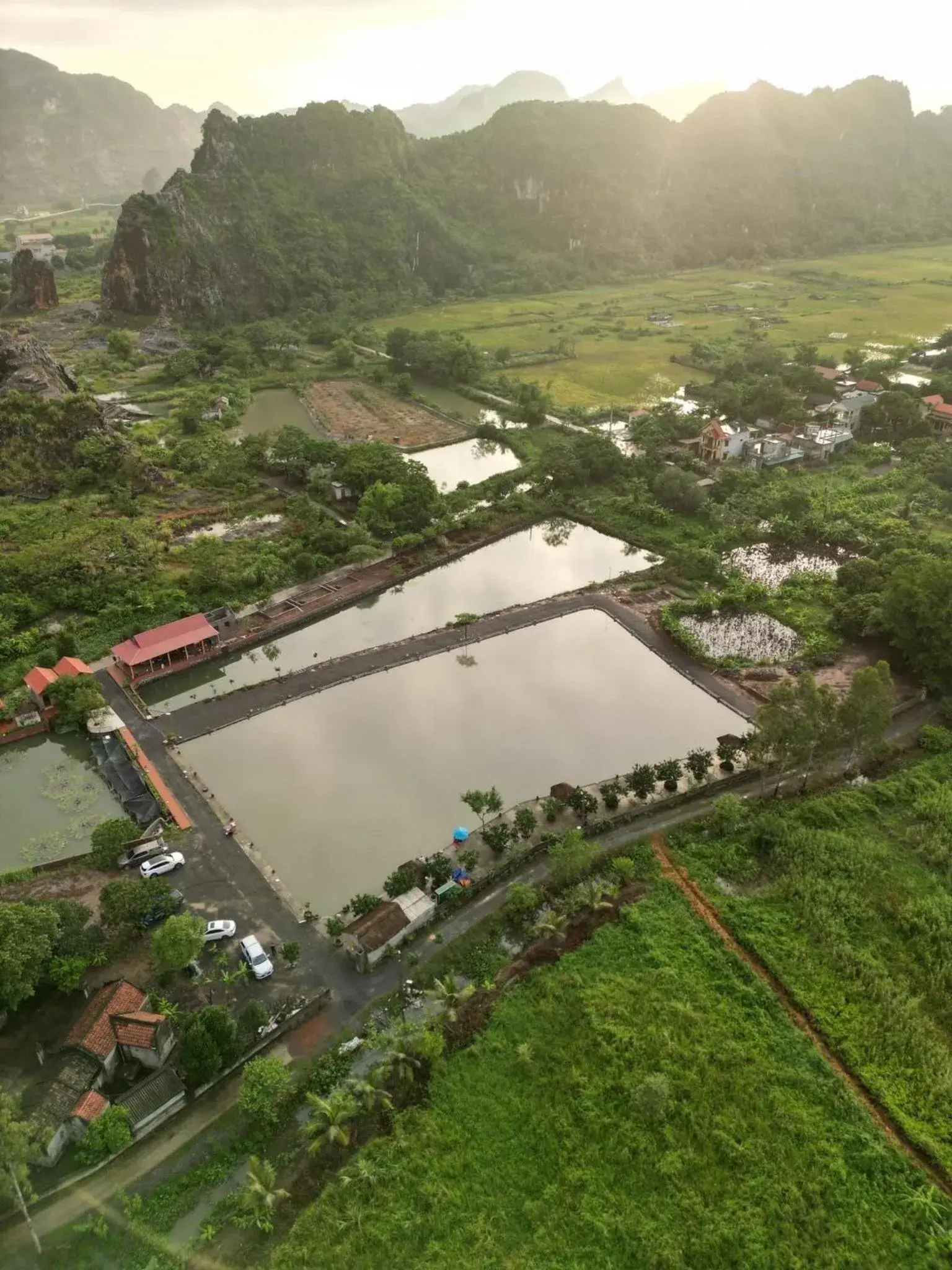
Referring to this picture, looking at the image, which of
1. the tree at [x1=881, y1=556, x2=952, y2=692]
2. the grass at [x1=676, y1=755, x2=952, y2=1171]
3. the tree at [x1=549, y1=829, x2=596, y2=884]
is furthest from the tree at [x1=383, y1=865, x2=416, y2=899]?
the tree at [x1=881, y1=556, x2=952, y2=692]

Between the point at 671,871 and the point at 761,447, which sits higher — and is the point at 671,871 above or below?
below

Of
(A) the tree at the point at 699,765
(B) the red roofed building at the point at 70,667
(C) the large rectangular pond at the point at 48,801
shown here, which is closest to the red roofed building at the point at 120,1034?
(C) the large rectangular pond at the point at 48,801

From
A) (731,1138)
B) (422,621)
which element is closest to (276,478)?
(422,621)

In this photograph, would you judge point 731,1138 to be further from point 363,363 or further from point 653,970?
point 363,363

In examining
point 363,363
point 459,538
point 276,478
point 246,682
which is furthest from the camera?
point 363,363

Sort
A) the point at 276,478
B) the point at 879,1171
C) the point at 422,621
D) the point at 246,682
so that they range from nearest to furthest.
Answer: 1. the point at 879,1171
2. the point at 246,682
3. the point at 422,621
4. the point at 276,478

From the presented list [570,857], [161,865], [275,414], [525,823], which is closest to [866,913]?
[570,857]

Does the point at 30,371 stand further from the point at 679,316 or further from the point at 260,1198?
the point at 679,316

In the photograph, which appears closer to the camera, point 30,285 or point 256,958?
point 256,958
